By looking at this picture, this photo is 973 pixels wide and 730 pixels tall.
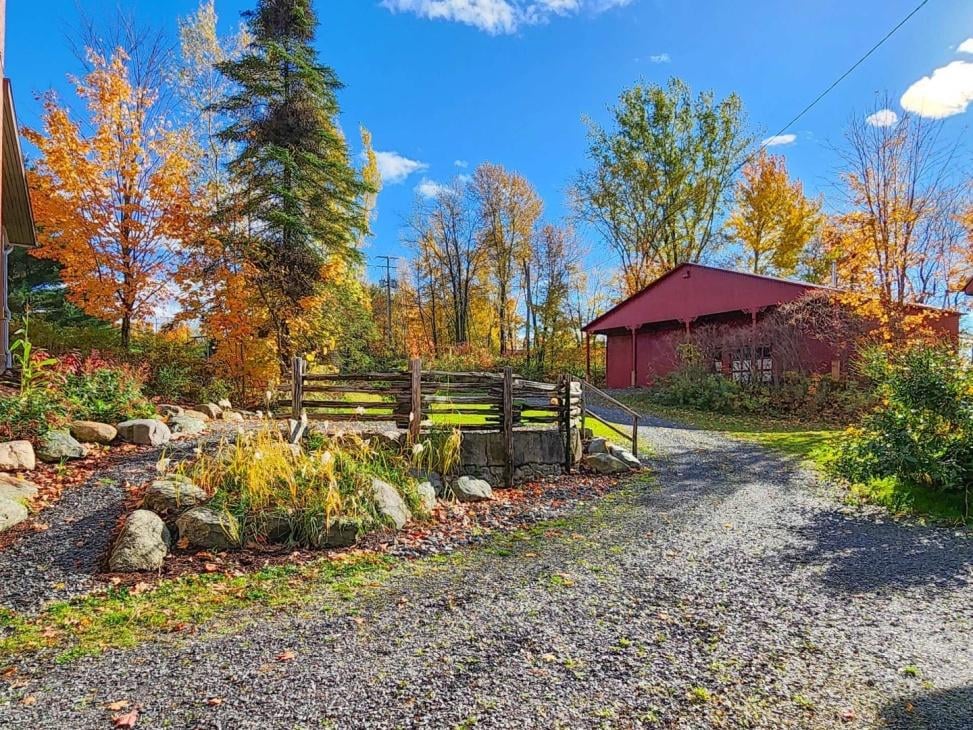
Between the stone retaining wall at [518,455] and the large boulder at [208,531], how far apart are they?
3.16 meters

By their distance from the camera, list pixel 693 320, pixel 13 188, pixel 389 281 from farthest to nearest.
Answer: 1. pixel 389 281
2. pixel 693 320
3. pixel 13 188

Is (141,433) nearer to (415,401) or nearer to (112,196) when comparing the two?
(415,401)

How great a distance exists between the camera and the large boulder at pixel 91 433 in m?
6.71

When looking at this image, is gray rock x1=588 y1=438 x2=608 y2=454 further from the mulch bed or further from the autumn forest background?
the autumn forest background

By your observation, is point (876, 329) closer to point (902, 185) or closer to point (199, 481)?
point (902, 185)

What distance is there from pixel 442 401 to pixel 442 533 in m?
2.36

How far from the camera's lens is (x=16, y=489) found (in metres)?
5.11

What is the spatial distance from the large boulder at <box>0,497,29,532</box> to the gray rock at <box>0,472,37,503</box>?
0.29ft

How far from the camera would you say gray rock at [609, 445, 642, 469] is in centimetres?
795

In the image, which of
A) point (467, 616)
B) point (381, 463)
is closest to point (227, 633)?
point (467, 616)

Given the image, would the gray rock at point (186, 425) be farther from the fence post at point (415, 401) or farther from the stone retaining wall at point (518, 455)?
the stone retaining wall at point (518, 455)

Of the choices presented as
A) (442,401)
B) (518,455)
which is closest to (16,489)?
(442,401)

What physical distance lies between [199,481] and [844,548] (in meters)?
6.27

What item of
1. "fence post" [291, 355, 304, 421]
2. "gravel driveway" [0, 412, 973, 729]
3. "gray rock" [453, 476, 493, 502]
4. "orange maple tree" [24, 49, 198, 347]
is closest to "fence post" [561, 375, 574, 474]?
"gray rock" [453, 476, 493, 502]
